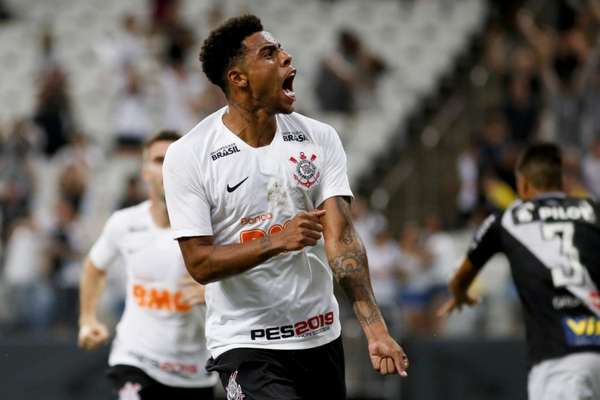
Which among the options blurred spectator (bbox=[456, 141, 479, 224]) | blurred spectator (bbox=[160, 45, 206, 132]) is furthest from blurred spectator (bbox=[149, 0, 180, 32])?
blurred spectator (bbox=[456, 141, 479, 224])

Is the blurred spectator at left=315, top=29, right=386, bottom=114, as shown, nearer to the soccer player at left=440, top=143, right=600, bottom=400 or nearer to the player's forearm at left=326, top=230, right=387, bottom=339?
the soccer player at left=440, top=143, right=600, bottom=400

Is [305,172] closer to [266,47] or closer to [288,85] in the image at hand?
[288,85]

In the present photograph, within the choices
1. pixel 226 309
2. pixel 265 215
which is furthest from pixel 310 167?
pixel 226 309

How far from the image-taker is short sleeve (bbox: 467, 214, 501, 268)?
7.52m

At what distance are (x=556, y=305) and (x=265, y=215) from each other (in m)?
2.20

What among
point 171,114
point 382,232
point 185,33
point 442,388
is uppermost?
point 185,33

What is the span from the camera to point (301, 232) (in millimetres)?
5387

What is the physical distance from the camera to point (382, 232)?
1483 centimetres

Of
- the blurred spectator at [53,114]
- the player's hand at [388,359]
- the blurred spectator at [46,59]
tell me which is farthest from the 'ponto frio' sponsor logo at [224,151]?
the blurred spectator at [46,59]

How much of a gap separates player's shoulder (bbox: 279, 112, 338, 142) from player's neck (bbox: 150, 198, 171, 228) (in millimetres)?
2210

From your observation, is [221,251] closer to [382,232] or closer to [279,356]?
[279,356]

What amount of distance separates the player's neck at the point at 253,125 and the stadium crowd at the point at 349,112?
743cm

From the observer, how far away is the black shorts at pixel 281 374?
19.2ft

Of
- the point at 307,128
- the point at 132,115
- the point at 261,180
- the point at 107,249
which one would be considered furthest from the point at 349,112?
the point at 261,180
